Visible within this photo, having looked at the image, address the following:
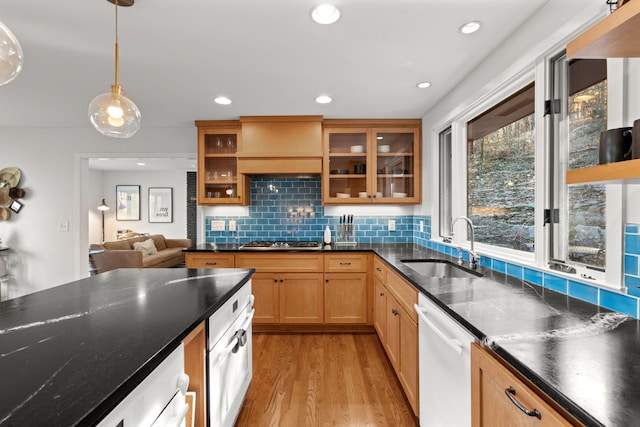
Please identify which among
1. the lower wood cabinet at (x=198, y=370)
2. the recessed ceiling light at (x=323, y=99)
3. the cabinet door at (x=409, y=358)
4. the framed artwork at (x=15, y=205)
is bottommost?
the cabinet door at (x=409, y=358)

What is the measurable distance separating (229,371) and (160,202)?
791 cm

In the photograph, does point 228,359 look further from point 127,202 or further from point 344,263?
point 127,202

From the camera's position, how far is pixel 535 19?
1527mm

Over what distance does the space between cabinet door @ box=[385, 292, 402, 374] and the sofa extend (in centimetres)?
445

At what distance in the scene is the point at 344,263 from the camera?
3008mm

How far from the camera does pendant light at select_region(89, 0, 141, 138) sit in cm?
146

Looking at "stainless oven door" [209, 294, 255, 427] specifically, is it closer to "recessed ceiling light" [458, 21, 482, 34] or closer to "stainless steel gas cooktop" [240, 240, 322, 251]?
"stainless steel gas cooktop" [240, 240, 322, 251]

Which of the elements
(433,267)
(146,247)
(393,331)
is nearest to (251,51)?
(433,267)

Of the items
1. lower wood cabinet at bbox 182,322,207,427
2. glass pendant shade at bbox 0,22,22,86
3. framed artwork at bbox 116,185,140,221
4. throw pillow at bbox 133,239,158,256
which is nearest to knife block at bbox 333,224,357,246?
lower wood cabinet at bbox 182,322,207,427

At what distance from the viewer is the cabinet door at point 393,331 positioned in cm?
204

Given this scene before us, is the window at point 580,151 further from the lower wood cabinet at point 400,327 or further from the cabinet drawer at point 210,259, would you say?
the cabinet drawer at point 210,259

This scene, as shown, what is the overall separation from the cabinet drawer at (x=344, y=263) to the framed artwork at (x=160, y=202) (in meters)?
6.72

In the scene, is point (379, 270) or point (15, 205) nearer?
point (379, 270)

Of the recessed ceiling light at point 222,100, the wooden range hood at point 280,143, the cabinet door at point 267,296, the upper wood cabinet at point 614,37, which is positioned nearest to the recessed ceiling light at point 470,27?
the upper wood cabinet at point 614,37
